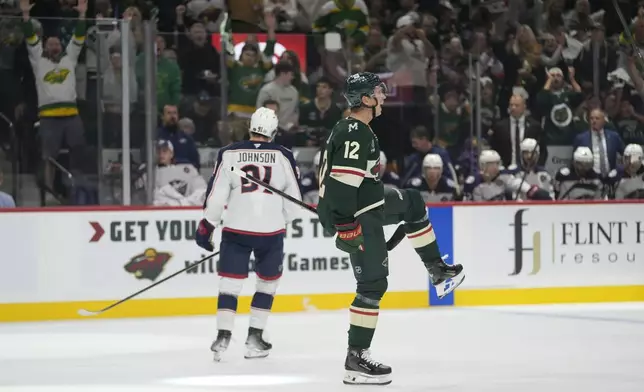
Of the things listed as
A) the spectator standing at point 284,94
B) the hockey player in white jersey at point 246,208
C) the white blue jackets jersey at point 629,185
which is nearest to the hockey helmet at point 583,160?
the white blue jackets jersey at point 629,185

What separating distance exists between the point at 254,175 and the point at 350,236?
148cm

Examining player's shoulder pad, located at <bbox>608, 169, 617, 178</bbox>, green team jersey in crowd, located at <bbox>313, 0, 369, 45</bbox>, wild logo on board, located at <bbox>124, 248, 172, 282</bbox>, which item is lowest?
wild logo on board, located at <bbox>124, 248, 172, 282</bbox>

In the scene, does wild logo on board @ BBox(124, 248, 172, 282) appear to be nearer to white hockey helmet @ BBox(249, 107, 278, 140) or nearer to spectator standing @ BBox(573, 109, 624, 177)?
white hockey helmet @ BBox(249, 107, 278, 140)

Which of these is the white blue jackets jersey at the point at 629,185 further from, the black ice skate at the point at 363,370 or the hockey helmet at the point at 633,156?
the black ice skate at the point at 363,370

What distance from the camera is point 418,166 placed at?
11.2 meters

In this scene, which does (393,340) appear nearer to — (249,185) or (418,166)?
(249,185)

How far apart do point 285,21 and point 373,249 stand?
649cm

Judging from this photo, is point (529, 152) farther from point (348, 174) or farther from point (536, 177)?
point (348, 174)

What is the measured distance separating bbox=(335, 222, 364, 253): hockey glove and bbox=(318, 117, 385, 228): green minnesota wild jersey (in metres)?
0.03

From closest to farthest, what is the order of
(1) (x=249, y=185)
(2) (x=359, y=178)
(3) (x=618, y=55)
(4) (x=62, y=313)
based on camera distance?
(2) (x=359, y=178)
(1) (x=249, y=185)
(4) (x=62, y=313)
(3) (x=618, y=55)

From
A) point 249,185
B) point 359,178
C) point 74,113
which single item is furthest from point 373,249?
point 74,113

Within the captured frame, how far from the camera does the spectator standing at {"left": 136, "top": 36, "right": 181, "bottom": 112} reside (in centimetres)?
1005

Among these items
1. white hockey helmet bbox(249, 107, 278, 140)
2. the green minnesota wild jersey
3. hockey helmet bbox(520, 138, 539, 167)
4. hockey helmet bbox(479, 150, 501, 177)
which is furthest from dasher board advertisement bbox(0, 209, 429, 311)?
the green minnesota wild jersey

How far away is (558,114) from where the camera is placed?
12.2 m
